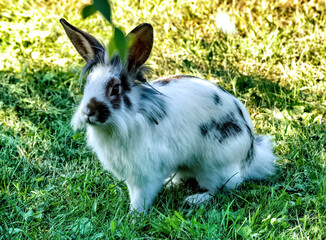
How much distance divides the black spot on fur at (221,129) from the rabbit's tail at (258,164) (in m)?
0.29

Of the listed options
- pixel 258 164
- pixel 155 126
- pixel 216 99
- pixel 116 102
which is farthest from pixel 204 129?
pixel 116 102

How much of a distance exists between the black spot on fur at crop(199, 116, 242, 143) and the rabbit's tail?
0.29 metres

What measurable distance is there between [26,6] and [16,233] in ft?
11.8

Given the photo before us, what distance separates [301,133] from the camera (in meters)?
3.88

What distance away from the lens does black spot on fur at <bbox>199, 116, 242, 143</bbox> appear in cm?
311

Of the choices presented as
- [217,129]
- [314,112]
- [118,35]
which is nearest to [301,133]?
[314,112]

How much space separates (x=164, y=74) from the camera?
15.5ft

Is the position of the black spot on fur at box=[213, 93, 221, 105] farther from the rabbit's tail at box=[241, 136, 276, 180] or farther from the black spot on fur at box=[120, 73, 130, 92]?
the black spot on fur at box=[120, 73, 130, 92]

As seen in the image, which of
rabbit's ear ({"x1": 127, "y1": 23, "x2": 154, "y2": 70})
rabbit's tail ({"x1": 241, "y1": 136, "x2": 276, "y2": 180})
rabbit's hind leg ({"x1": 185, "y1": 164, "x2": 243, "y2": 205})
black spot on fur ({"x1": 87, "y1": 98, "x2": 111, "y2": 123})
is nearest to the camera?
black spot on fur ({"x1": 87, "y1": 98, "x2": 111, "y2": 123})

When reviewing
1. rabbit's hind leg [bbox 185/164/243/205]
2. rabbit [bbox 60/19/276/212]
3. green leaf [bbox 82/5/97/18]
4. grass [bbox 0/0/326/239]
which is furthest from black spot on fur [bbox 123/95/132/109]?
green leaf [bbox 82/5/97/18]

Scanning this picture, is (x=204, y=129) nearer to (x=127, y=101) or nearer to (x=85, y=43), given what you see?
(x=127, y=101)

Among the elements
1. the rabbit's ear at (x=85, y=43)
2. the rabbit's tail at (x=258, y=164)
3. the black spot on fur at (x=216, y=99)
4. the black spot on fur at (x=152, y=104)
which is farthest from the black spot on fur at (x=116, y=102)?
the rabbit's tail at (x=258, y=164)

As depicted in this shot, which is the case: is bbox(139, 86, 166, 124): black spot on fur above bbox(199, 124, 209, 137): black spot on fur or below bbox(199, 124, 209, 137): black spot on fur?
above

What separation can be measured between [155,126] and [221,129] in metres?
0.51
